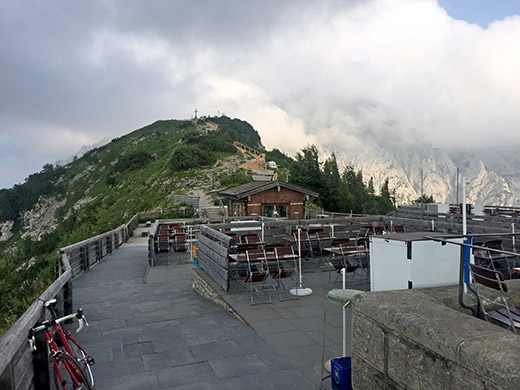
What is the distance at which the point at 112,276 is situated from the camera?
12.0 m

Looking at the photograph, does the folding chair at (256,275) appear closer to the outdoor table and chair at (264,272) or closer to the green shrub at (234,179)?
the outdoor table and chair at (264,272)

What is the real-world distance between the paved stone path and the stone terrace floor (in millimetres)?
11

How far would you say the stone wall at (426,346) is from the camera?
2344 millimetres

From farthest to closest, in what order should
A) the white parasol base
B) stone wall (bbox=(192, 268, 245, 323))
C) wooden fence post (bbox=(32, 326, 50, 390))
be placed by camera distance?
the white parasol base
stone wall (bbox=(192, 268, 245, 323))
wooden fence post (bbox=(32, 326, 50, 390))

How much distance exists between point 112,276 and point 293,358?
27.6 feet

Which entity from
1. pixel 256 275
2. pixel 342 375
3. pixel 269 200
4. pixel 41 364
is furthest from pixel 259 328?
pixel 269 200

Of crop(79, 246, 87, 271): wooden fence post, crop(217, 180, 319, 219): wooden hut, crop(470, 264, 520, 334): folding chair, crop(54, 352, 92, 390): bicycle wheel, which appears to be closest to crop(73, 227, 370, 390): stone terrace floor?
crop(54, 352, 92, 390): bicycle wheel

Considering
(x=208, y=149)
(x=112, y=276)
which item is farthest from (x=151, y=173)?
(x=112, y=276)

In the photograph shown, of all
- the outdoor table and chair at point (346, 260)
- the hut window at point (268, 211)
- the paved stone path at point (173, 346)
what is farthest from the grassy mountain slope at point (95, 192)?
the hut window at point (268, 211)

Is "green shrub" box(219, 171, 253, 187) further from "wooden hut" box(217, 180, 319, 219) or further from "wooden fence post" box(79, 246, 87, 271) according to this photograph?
"wooden fence post" box(79, 246, 87, 271)

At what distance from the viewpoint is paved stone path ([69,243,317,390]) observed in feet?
14.9

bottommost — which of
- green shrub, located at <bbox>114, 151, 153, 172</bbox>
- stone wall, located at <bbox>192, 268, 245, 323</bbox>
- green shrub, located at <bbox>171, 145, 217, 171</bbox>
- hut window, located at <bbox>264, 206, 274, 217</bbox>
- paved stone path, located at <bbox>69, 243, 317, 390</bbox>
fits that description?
paved stone path, located at <bbox>69, 243, 317, 390</bbox>

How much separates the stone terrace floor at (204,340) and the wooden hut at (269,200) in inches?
671

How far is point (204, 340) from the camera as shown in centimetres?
587
